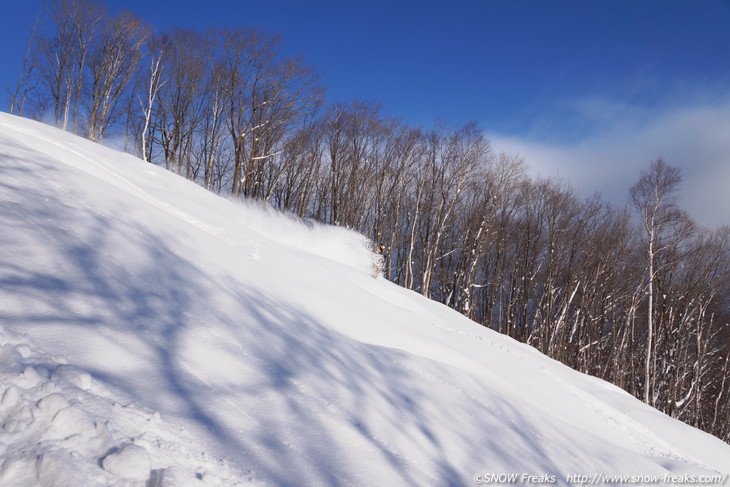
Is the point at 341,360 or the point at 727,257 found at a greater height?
the point at 727,257

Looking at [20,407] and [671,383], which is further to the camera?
[671,383]

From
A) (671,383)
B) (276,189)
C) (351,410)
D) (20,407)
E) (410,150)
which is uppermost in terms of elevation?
(410,150)

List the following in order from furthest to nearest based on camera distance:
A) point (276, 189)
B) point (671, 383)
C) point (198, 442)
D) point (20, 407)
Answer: point (276, 189) → point (671, 383) → point (198, 442) → point (20, 407)

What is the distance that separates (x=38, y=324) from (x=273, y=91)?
18.5m

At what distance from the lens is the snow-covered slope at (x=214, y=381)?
63.3 inches

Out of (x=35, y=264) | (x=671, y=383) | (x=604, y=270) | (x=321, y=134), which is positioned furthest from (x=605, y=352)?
(x=35, y=264)

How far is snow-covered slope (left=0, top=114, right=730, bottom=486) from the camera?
1.61m

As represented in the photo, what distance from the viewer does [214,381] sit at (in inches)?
90.3

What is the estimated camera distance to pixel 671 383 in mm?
20594

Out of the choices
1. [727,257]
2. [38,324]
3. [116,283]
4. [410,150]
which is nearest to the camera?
[38,324]

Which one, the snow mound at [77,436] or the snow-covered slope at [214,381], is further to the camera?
the snow-covered slope at [214,381]

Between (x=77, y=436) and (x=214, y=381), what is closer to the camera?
(x=77, y=436)

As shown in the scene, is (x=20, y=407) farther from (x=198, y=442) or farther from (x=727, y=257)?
(x=727, y=257)

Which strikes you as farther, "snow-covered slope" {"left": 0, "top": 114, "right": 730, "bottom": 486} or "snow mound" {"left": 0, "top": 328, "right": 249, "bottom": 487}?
"snow-covered slope" {"left": 0, "top": 114, "right": 730, "bottom": 486}
